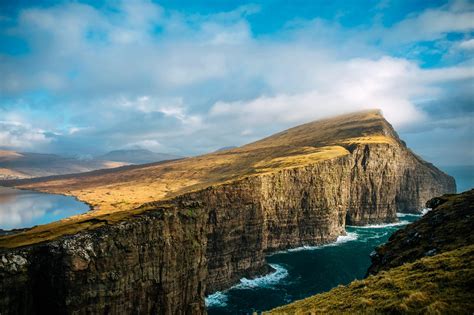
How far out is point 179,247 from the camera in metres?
67.1

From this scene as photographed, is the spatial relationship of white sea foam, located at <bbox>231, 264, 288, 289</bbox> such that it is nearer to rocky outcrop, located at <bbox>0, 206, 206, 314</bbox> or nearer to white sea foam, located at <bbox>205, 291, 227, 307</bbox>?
white sea foam, located at <bbox>205, 291, 227, 307</bbox>

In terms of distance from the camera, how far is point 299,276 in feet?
351

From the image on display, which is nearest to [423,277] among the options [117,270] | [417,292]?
[417,292]

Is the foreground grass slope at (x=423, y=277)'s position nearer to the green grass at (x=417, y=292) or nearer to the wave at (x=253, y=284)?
the green grass at (x=417, y=292)

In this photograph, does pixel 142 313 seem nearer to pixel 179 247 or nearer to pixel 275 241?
pixel 179 247

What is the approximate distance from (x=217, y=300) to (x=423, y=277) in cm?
7468

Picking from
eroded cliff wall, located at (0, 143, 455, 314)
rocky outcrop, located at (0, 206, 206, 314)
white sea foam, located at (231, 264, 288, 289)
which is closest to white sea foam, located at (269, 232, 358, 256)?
white sea foam, located at (231, 264, 288, 289)

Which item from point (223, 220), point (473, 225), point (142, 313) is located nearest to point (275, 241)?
point (223, 220)

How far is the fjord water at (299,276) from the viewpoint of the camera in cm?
8688

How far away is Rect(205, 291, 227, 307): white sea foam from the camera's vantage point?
285 feet

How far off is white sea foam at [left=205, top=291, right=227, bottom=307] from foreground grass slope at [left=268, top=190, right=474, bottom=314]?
55.1 metres

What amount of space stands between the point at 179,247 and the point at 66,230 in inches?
854

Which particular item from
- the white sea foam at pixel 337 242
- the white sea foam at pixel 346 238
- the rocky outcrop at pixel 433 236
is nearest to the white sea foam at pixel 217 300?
the white sea foam at pixel 337 242

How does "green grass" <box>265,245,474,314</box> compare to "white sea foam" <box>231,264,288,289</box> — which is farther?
"white sea foam" <box>231,264,288,289</box>
